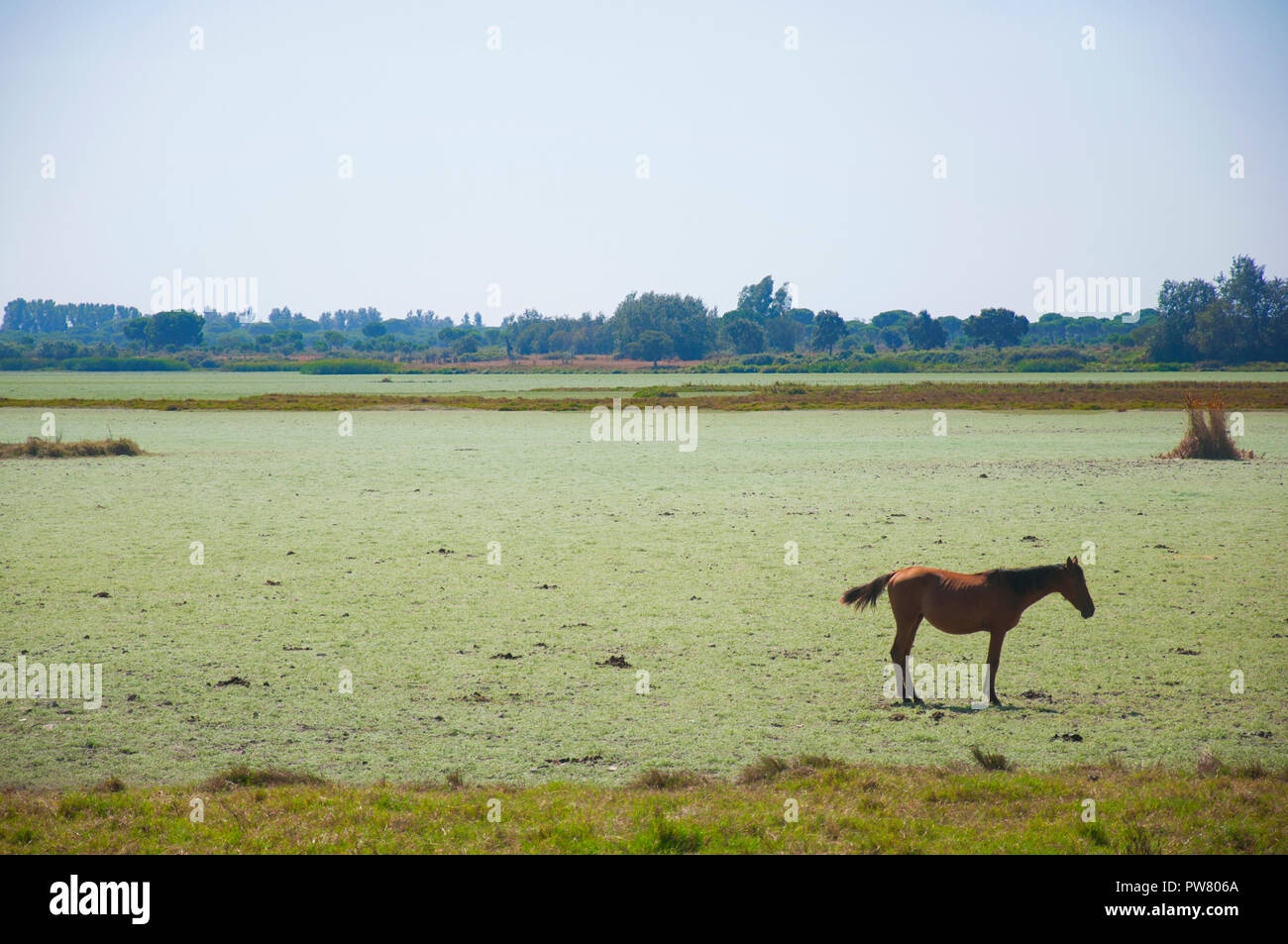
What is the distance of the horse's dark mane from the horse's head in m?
0.09

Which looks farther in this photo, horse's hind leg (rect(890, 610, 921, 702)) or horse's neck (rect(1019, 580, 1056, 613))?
horse's hind leg (rect(890, 610, 921, 702))

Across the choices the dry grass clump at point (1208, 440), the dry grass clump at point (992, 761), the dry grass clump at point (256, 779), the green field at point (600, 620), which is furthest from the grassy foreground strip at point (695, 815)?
the dry grass clump at point (1208, 440)

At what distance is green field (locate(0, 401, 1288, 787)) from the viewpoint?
793 cm

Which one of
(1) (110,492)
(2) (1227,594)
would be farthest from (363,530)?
(2) (1227,594)

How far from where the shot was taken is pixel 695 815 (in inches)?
240

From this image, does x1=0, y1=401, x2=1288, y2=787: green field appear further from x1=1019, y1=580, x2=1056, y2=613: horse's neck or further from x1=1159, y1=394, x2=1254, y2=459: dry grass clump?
x1=1159, y1=394, x2=1254, y2=459: dry grass clump

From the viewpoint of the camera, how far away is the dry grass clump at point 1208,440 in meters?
29.7

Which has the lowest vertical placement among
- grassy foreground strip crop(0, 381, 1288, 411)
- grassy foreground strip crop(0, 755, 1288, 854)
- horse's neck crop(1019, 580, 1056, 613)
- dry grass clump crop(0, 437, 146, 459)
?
grassy foreground strip crop(0, 755, 1288, 854)

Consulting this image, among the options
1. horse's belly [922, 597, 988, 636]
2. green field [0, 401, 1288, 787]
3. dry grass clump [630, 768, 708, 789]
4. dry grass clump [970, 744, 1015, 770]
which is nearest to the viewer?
dry grass clump [630, 768, 708, 789]

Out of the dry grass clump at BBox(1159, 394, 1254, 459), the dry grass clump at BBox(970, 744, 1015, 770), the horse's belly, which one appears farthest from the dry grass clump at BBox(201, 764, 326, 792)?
the dry grass clump at BBox(1159, 394, 1254, 459)

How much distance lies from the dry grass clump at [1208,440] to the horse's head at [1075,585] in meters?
24.3

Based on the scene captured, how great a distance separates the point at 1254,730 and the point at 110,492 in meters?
23.4

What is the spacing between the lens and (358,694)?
9227 mm
